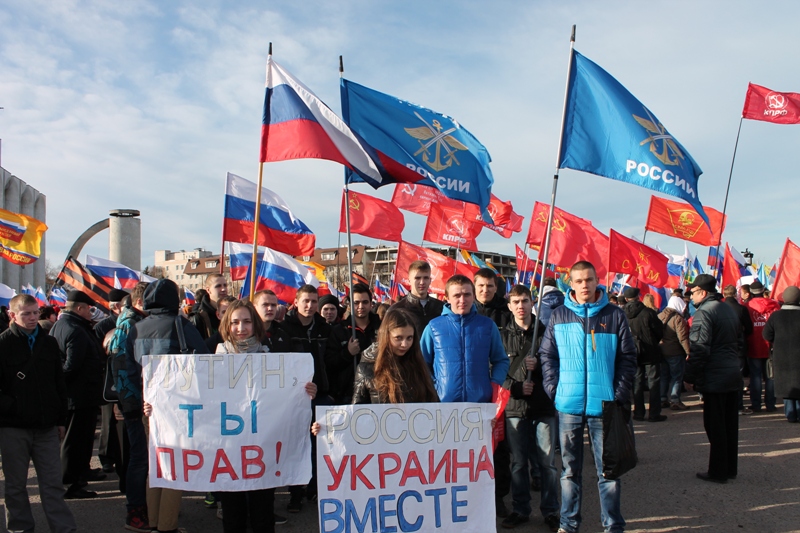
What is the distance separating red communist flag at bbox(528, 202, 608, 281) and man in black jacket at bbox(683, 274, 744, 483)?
8143mm

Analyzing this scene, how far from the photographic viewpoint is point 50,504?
16.5 feet

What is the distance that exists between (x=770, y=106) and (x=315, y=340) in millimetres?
10609

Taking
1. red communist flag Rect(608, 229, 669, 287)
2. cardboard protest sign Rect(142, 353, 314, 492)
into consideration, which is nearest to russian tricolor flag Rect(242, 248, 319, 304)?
cardboard protest sign Rect(142, 353, 314, 492)

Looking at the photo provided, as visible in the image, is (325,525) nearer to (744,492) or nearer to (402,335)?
(402,335)

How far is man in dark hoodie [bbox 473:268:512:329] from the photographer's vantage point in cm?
617

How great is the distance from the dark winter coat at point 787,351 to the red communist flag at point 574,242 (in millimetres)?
5964

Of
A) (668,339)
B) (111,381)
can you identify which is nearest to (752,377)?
(668,339)

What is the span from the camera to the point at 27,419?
16.1 feet

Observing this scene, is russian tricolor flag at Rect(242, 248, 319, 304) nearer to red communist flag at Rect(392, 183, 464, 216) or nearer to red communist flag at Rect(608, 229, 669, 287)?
red communist flag at Rect(392, 183, 464, 216)

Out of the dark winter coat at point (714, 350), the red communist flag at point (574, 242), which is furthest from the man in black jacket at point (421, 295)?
the red communist flag at point (574, 242)

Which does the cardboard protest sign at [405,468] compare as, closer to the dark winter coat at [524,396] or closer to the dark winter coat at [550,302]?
the dark winter coat at [524,396]

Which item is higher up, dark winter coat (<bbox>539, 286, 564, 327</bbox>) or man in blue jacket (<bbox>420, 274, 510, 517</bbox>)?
dark winter coat (<bbox>539, 286, 564, 327</bbox>)

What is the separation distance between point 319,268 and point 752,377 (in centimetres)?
1070

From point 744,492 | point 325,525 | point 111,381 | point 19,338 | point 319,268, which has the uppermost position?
point 319,268
